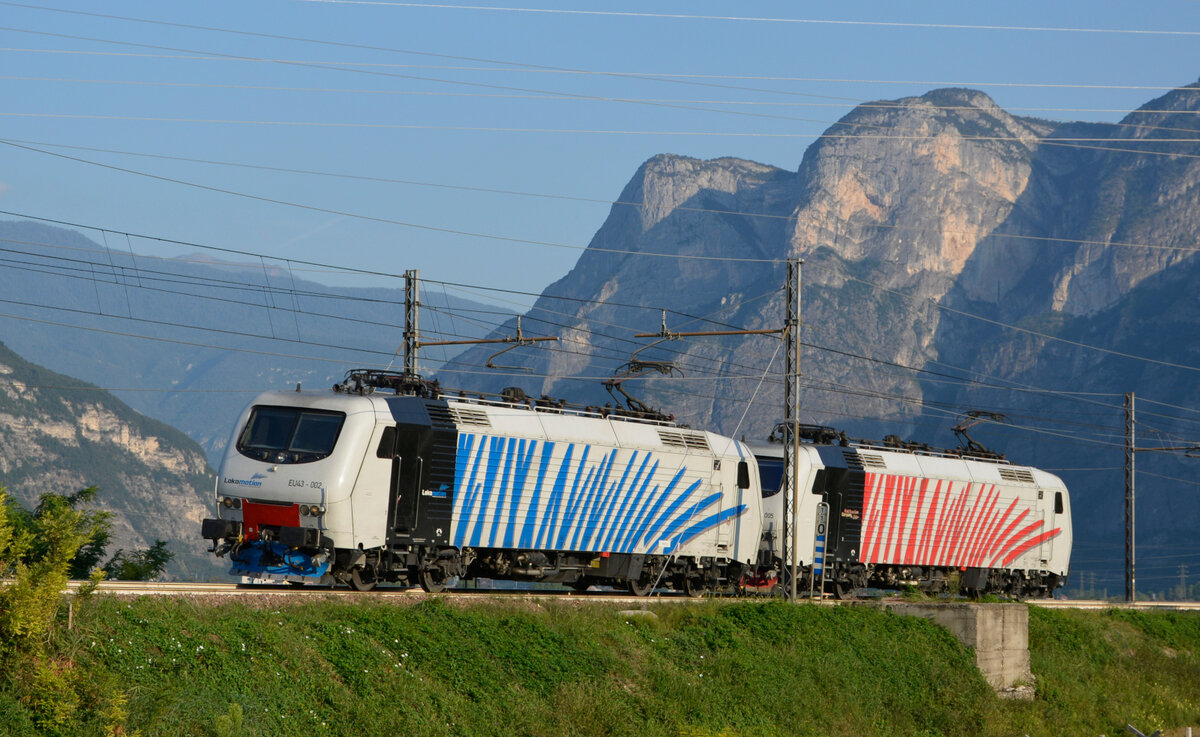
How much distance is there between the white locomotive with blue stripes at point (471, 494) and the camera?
26203mm

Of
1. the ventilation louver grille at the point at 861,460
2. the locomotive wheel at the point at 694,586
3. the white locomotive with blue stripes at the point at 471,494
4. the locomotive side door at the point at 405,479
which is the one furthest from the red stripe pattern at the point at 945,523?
the locomotive side door at the point at 405,479

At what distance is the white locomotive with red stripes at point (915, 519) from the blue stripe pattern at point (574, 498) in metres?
3.05

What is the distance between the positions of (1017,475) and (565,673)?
94.7 feet

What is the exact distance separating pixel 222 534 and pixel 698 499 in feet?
44.1

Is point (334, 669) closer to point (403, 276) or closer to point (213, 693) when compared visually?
point (213, 693)

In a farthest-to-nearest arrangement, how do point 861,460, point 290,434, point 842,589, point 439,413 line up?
point 842,589 < point 861,460 < point 439,413 < point 290,434

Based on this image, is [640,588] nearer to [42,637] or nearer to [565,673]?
[565,673]

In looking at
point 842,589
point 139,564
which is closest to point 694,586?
point 842,589

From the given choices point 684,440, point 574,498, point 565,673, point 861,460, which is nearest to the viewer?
point 565,673

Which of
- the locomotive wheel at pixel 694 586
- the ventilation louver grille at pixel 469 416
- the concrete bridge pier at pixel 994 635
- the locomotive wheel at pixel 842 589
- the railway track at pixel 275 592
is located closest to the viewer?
the railway track at pixel 275 592

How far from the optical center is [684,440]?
35125 millimetres

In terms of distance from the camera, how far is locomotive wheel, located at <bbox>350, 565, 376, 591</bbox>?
27.0m

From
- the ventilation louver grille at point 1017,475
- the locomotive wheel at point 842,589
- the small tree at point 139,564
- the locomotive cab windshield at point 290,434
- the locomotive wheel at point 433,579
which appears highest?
the locomotive cab windshield at point 290,434

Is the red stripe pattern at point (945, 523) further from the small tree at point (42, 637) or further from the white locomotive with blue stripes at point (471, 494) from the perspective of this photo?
the small tree at point (42, 637)
